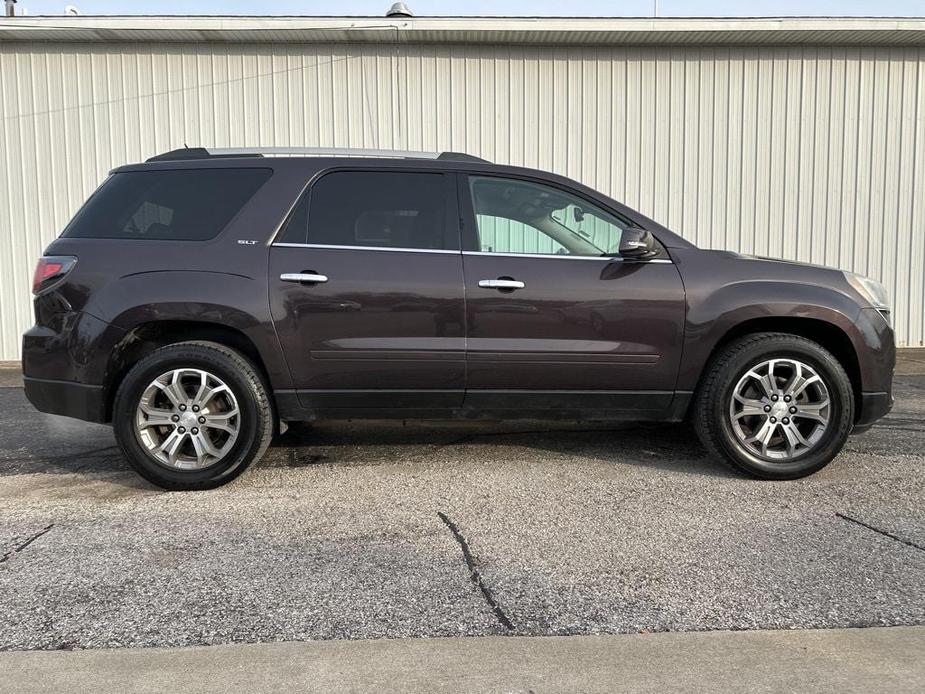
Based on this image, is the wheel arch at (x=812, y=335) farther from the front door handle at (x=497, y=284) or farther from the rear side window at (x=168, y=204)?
the rear side window at (x=168, y=204)

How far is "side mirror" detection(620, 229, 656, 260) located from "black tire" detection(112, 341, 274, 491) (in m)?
2.19

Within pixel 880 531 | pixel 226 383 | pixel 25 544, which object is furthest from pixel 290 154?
pixel 880 531

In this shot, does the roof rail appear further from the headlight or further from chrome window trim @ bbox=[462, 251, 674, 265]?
the headlight

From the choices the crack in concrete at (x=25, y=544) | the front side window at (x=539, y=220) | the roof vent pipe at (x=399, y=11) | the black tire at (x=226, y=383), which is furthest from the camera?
the roof vent pipe at (x=399, y=11)

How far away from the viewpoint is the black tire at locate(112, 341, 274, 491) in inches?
151

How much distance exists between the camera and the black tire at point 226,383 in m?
3.84

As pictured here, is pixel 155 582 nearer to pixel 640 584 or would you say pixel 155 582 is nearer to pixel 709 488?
pixel 640 584

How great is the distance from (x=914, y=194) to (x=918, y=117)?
3.25ft

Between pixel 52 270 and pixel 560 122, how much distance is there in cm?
668

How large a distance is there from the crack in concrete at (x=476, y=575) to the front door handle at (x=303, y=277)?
1424mm

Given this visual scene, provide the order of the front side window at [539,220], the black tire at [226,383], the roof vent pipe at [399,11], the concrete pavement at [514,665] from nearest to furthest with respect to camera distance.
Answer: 1. the concrete pavement at [514,665]
2. the black tire at [226,383]
3. the front side window at [539,220]
4. the roof vent pipe at [399,11]

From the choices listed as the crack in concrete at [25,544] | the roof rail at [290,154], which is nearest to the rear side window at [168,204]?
the roof rail at [290,154]

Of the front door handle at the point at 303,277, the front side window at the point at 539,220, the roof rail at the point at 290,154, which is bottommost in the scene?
the front door handle at the point at 303,277

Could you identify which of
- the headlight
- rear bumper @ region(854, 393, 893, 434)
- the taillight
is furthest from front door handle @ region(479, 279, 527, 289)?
the taillight
